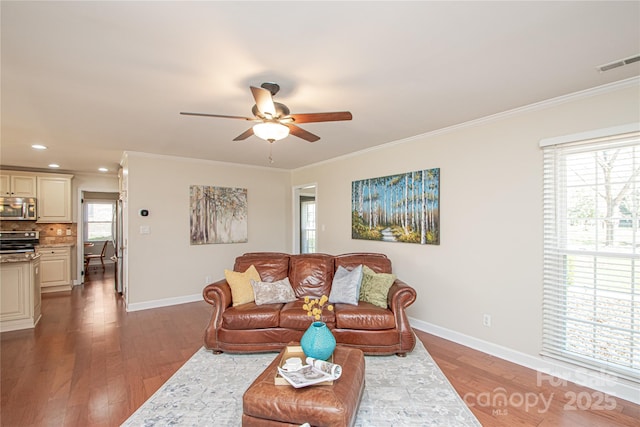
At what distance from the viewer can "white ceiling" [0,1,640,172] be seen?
5.12 feet

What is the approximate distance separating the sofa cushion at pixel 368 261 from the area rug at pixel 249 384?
1.07 m

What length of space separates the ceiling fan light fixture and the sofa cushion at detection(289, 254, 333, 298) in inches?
74.6

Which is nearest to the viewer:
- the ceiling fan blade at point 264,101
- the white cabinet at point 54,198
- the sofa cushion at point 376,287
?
the ceiling fan blade at point 264,101

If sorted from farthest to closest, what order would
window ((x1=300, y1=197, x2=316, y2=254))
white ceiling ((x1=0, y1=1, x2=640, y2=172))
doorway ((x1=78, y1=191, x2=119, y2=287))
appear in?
1. doorway ((x1=78, y1=191, x2=119, y2=287))
2. window ((x1=300, y1=197, x2=316, y2=254))
3. white ceiling ((x1=0, y1=1, x2=640, y2=172))

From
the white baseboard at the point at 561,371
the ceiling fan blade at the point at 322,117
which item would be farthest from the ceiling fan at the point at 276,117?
the white baseboard at the point at 561,371

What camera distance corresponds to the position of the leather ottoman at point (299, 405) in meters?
1.65

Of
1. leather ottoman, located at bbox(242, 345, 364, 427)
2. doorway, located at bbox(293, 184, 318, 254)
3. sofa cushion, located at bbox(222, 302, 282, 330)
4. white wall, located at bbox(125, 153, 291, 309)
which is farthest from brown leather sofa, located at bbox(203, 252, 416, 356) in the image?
doorway, located at bbox(293, 184, 318, 254)

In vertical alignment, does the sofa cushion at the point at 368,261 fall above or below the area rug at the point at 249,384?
above

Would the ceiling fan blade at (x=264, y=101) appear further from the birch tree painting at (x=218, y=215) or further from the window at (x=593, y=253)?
the birch tree painting at (x=218, y=215)

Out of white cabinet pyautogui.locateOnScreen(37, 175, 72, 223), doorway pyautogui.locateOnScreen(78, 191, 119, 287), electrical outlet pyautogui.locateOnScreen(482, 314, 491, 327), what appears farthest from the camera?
doorway pyautogui.locateOnScreen(78, 191, 119, 287)

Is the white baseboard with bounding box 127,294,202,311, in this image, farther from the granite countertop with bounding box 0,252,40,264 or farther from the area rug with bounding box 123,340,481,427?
the area rug with bounding box 123,340,481,427

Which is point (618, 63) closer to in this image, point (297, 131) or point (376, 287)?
point (297, 131)

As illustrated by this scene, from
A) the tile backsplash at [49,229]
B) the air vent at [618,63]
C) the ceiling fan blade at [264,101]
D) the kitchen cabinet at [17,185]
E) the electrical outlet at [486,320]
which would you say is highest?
the air vent at [618,63]

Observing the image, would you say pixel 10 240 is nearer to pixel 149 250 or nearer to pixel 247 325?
pixel 149 250
